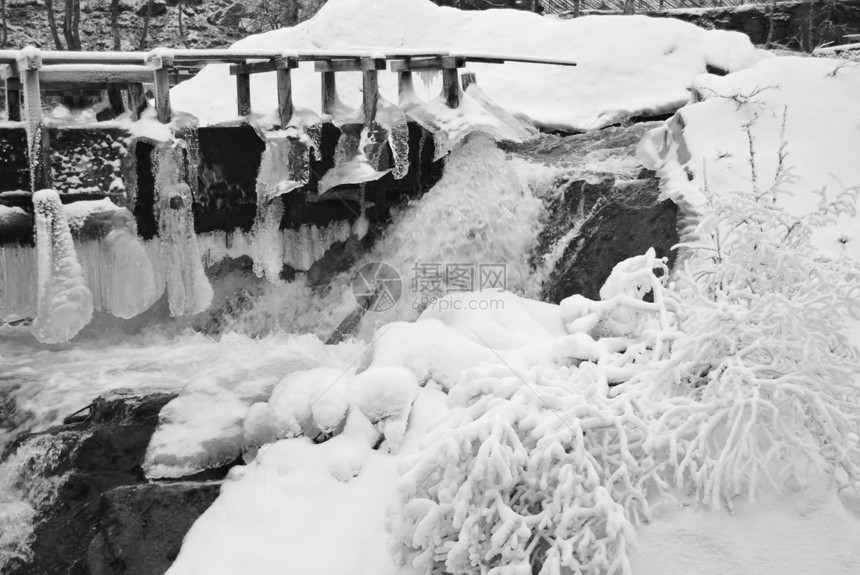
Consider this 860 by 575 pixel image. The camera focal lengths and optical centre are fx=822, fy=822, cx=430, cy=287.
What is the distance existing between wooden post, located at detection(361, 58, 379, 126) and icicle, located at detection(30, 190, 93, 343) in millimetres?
2752

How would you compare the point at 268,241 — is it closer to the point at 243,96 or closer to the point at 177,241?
the point at 177,241

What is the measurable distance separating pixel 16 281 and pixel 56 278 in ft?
1.54

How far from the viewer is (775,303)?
13.3 feet

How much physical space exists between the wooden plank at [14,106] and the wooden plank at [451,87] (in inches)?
146

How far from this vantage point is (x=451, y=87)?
7.92 metres

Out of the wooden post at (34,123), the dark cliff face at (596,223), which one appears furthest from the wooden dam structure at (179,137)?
the dark cliff face at (596,223)

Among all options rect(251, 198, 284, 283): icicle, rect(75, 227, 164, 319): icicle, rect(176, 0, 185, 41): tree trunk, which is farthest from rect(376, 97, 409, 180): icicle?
rect(176, 0, 185, 41): tree trunk

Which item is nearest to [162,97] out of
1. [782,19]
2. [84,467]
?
[84,467]

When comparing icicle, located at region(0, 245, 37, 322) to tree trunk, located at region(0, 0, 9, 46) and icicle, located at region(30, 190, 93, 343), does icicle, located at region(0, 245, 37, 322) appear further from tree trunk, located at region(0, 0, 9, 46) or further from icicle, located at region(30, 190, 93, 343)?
tree trunk, located at region(0, 0, 9, 46)

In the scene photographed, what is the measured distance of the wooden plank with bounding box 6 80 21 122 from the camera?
675 cm

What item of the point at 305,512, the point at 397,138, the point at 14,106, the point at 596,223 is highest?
the point at 14,106

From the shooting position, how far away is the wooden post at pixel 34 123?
6.06 m

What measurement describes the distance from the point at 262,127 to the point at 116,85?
1557 mm

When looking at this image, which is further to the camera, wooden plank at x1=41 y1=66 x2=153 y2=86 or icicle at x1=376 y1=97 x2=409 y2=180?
icicle at x1=376 y1=97 x2=409 y2=180
